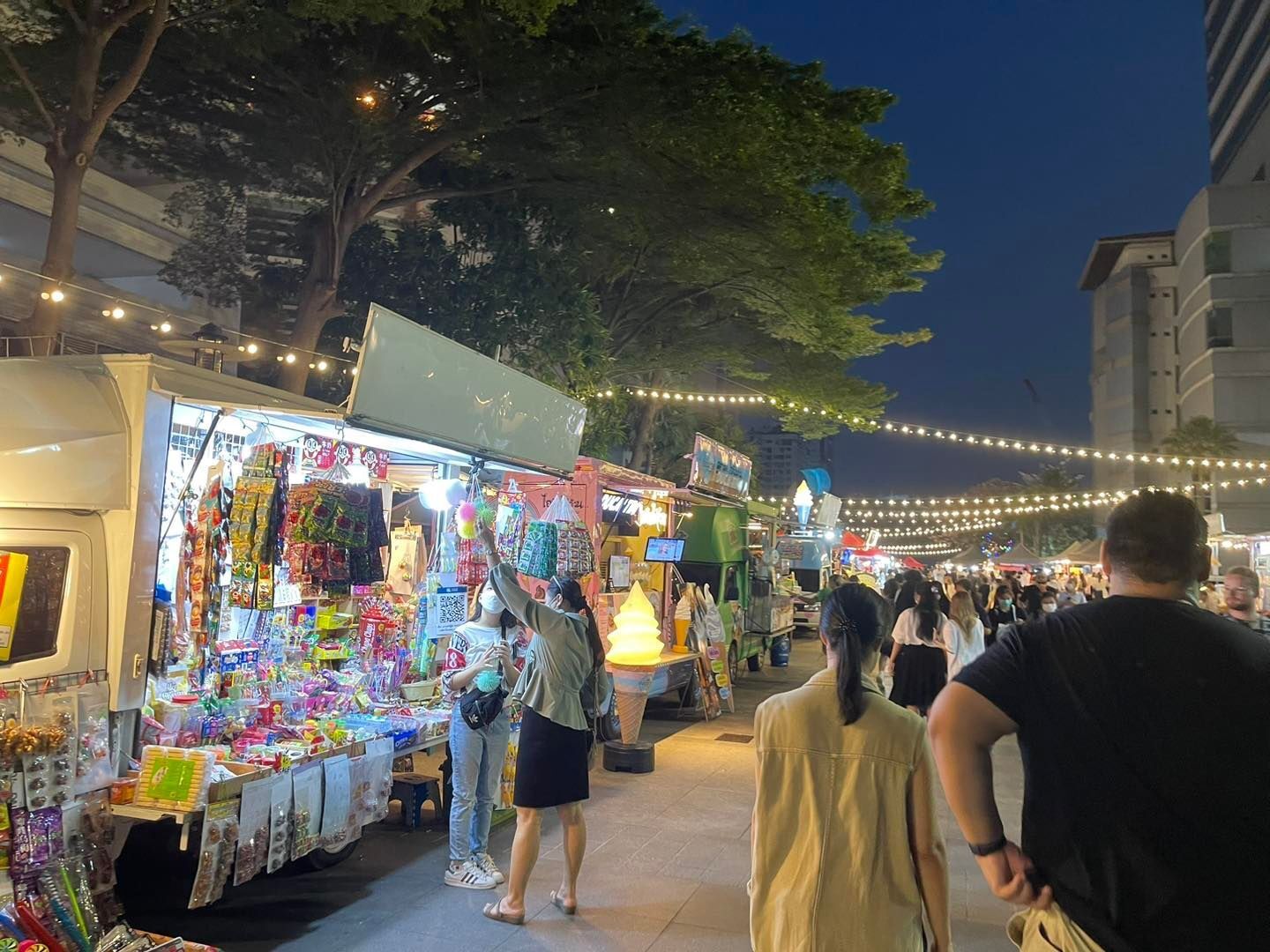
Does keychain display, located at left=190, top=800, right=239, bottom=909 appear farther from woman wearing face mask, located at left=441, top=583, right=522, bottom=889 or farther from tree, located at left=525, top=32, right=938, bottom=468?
tree, located at left=525, top=32, right=938, bottom=468

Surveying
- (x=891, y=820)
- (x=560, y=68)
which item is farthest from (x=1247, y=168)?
(x=891, y=820)

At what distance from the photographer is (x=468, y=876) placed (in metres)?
5.67

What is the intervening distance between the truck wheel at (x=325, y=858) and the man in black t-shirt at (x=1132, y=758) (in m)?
4.79

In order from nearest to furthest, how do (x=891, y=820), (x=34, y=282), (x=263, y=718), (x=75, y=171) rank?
(x=891, y=820), (x=263, y=718), (x=75, y=171), (x=34, y=282)

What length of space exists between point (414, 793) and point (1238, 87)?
71411 mm

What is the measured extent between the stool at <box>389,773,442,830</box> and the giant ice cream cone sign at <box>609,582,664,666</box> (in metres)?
2.86

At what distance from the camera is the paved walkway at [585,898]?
16.1ft

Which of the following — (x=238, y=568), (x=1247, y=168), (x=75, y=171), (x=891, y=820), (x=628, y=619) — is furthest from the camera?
(x=1247, y=168)

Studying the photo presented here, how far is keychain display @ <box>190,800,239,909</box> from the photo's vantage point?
4.49 meters

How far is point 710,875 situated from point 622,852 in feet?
2.34

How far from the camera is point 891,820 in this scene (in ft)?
8.26

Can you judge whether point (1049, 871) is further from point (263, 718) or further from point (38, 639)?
point (263, 718)

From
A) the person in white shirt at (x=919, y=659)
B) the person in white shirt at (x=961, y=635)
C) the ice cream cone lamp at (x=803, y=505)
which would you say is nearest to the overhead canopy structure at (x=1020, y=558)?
the ice cream cone lamp at (x=803, y=505)

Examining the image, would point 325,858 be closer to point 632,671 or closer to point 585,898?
point 585,898
